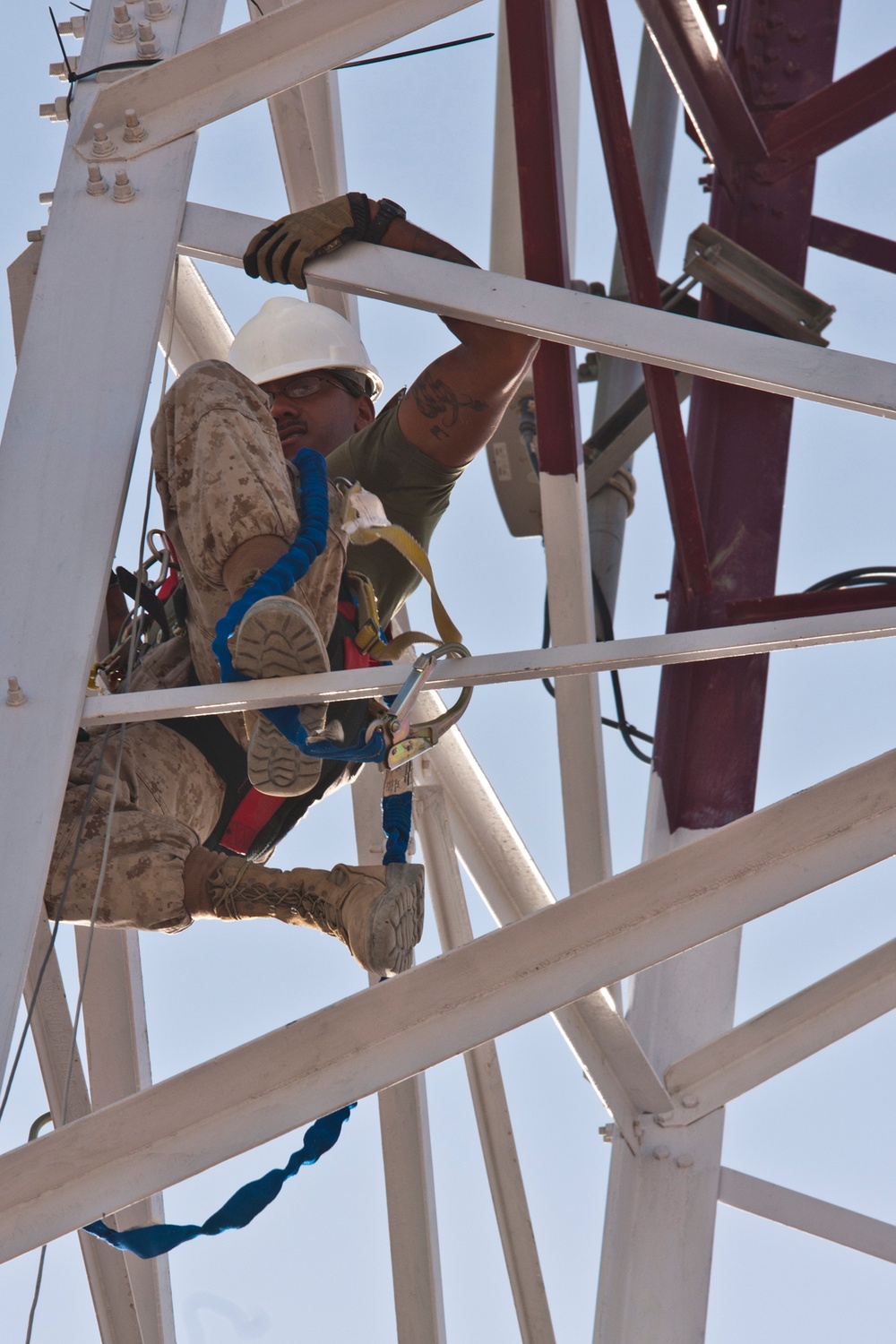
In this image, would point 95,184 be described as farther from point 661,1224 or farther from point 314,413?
point 661,1224

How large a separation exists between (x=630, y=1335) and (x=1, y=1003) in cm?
319

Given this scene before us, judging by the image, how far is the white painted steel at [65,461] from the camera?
12.9 ft

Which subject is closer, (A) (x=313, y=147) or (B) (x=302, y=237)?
(B) (x=302, y=237)

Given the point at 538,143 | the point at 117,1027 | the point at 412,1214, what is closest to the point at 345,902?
the point at 117,1027

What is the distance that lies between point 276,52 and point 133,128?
0.43m

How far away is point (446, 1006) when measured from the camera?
4.14m

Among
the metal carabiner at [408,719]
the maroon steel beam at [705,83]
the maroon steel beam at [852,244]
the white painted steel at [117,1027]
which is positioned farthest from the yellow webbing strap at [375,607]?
the maroon steel beam at [852,244]

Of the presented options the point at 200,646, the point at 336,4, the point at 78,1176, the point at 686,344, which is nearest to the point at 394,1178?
the point at 200,646

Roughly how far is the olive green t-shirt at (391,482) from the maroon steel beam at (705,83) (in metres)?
2.22

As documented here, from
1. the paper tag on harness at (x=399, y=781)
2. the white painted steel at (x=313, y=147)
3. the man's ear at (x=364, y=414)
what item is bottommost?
the paper tag on harness at (x=399, y=781)

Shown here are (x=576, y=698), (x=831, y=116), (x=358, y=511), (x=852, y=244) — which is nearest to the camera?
(x=358, y=511)

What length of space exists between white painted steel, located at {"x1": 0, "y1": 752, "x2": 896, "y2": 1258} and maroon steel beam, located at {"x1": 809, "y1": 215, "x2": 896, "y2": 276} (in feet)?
13.5

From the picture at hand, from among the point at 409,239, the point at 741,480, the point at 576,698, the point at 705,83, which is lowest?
the point at 409,239

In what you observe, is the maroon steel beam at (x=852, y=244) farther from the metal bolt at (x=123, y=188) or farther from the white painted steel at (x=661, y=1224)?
the metal bolt at (x=123, y=188)
